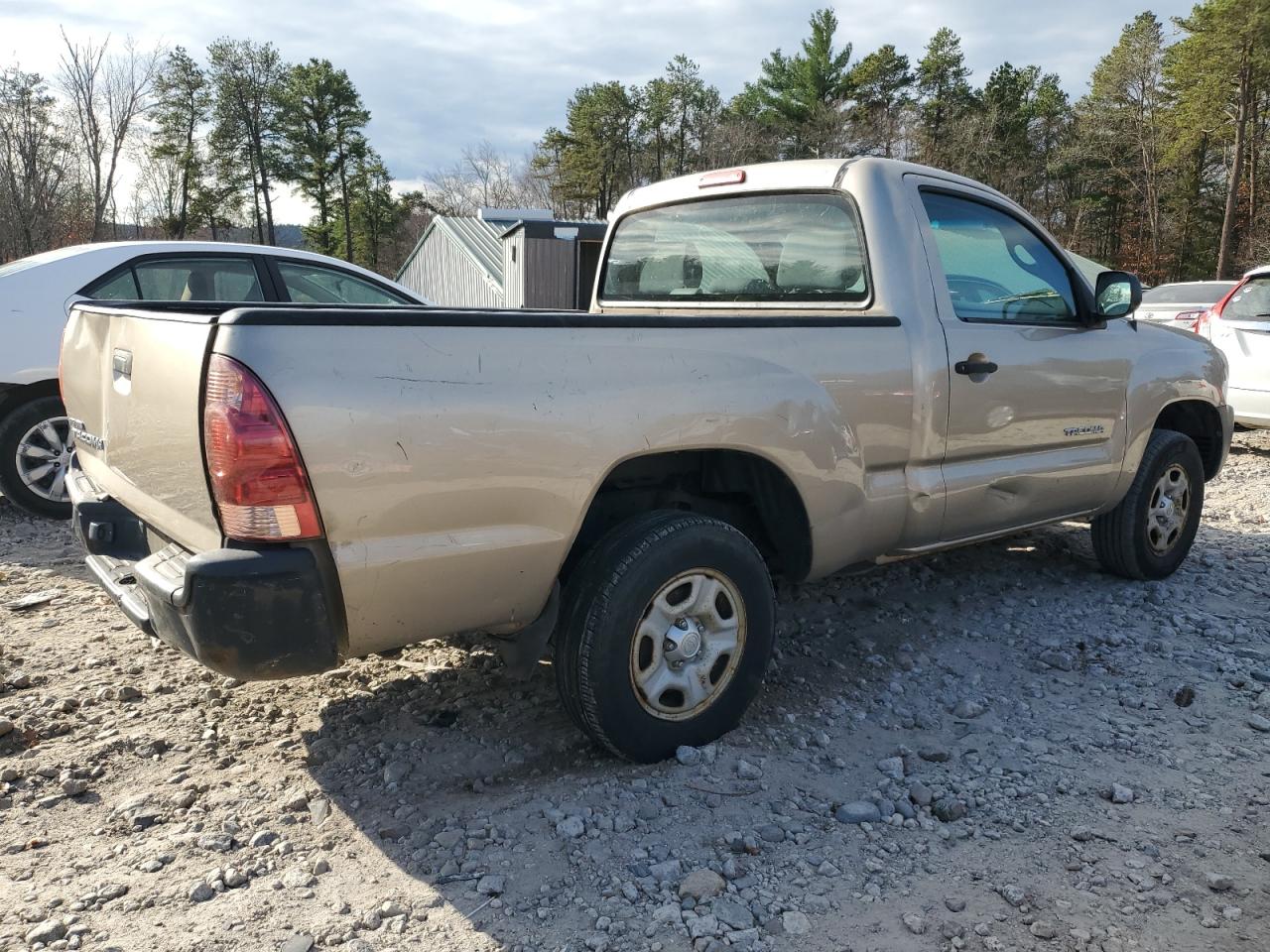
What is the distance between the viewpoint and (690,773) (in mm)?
3037

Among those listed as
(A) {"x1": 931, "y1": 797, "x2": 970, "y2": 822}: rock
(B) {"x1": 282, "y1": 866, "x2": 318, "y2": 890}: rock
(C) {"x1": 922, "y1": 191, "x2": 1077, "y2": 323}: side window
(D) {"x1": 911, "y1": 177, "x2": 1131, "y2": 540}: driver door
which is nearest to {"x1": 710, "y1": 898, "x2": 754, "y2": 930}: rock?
(A) {"x1": 931, "y1": 797, "x2": 970, "y2": 822}: rock

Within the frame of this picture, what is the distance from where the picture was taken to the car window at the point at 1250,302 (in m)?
9.03

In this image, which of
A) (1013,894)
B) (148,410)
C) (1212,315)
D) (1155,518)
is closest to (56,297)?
(148,410)

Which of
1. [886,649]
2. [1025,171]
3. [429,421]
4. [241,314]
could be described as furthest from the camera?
[1025,171]

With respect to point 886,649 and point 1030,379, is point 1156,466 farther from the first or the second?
point 886,649

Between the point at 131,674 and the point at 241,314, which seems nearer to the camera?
the point at 241,314

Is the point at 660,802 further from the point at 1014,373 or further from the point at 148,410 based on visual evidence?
the point at 1014,373

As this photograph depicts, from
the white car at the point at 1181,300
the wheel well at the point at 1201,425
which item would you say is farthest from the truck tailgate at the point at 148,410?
the white car at the point at 1181,300

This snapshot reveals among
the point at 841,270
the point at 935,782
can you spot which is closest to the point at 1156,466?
the point at 841,270

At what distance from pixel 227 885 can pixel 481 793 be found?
2.52 ft

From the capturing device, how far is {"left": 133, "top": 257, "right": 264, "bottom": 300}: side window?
6293mm

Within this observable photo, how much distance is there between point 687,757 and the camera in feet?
10.1

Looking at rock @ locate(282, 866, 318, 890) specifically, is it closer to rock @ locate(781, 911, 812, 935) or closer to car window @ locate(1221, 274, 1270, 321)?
rock @ locate(781, 911, 812, 935)

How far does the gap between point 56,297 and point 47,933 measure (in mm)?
4839
